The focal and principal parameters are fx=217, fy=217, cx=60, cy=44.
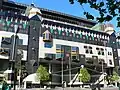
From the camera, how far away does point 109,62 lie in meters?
77.8

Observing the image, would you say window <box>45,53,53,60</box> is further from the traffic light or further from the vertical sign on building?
the traffic light

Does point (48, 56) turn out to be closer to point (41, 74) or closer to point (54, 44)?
point (54, 44)

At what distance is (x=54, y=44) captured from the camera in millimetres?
68375

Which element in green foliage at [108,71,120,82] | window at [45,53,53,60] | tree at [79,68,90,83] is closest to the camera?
window at [45,53,53,60]

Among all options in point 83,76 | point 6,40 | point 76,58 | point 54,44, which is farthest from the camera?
point 76,58

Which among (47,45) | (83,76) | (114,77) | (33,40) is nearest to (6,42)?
(33,40)

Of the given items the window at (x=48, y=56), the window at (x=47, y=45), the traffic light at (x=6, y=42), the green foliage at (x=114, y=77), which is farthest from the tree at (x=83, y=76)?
the traffic light at (x=6, y=42)

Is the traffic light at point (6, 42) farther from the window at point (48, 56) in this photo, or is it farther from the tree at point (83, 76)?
the tree at point (83, 76)

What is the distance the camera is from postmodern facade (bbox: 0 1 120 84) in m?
62.5

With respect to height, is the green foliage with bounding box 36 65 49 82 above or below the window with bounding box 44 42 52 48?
below

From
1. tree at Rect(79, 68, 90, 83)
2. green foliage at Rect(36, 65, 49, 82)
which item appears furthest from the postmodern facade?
tree at Rect(79, 68, 90, 83)

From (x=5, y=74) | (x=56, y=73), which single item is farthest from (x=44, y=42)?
(x=5, y=74)

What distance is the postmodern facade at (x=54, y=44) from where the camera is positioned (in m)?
62.5

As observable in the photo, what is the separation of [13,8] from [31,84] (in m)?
28.1
